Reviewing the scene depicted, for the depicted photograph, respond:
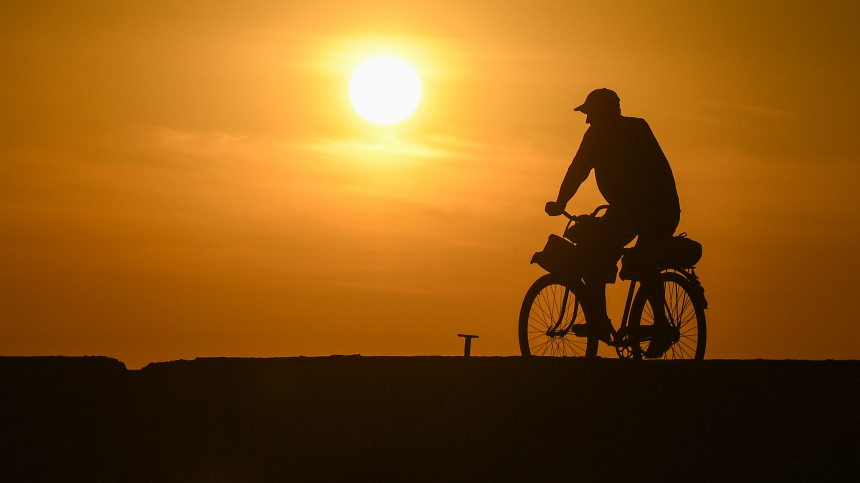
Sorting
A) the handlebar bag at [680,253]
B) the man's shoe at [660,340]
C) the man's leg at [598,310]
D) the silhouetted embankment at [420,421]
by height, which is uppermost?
the handlebar bag at [680,253]

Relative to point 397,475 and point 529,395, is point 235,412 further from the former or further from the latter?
point 529,395

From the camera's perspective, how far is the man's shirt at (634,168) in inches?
350

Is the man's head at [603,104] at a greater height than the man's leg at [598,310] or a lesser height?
greater

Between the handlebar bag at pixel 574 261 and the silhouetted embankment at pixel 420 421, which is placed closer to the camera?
the silhouetted embankment at pixel 420 421

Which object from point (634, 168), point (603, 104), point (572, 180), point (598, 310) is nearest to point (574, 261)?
point (598, 310)

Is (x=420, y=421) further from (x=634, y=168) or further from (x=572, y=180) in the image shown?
(x=572, y=180)

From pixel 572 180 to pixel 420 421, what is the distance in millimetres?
4003

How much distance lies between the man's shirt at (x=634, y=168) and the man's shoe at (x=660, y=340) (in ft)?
3.05

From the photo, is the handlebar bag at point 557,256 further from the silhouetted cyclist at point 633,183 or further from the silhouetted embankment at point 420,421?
the silhouetted embankment at point 420,421

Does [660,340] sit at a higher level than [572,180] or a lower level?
lower

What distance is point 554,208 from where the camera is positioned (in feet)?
31.5

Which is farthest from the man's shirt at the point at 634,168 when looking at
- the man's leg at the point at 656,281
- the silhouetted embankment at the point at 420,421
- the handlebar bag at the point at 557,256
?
the silhouetted embankment at the point at 420,421

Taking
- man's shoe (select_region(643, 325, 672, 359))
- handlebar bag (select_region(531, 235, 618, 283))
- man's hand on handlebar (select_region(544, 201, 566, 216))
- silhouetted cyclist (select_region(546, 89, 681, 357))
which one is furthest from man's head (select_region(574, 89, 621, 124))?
man's shoe (select_region(643, 325, 672, 359))

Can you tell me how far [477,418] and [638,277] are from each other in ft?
11.7
